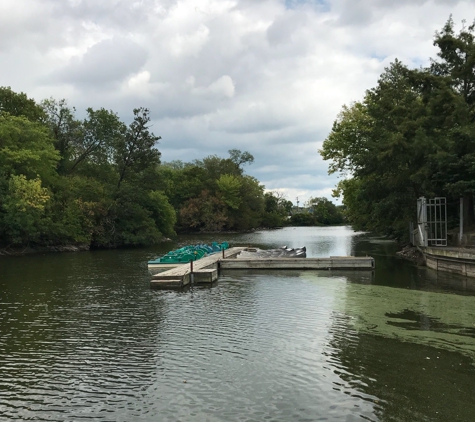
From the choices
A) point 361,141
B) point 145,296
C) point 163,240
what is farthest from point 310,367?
point 163,240

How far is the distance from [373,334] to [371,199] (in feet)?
75.2

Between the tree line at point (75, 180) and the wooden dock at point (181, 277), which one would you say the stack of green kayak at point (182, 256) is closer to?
the wooden dock at point (181, 277)

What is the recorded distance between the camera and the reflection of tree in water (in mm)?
7098

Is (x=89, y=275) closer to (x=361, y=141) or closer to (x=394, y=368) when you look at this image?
(x=394, y=368)

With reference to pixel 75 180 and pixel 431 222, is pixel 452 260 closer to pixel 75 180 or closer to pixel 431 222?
pixel 431 222

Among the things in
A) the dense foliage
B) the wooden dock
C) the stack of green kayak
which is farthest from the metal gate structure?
the stack of green kayak

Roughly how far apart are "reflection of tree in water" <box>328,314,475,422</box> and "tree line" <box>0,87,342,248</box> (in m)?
33.2

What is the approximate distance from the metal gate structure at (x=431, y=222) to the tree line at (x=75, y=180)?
28.7 m

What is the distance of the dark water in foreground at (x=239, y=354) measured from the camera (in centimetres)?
735

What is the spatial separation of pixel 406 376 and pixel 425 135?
1966cm

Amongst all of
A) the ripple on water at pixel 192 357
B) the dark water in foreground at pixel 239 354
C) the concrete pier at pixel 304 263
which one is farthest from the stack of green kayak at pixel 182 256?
the ripple on water at pixel 192 357

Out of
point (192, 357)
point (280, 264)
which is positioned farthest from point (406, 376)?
point (280, 264)

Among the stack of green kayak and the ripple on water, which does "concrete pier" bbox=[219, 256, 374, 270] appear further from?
the ripple on water

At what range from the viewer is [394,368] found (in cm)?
900
